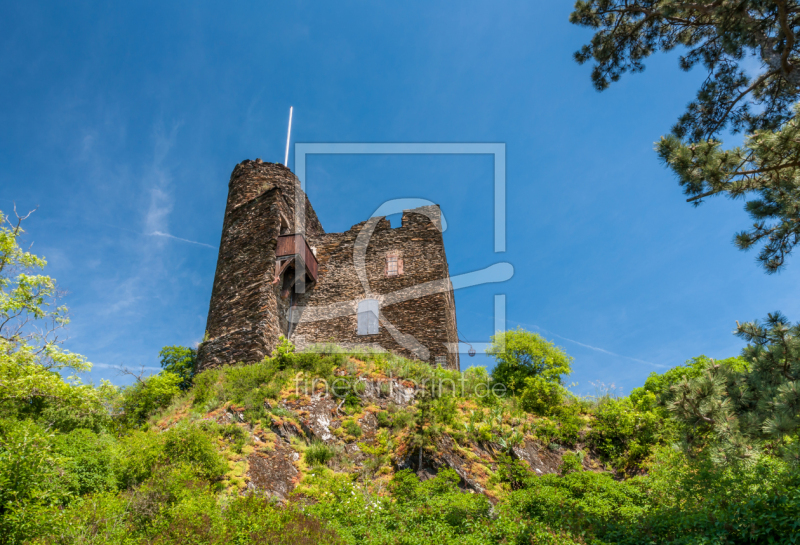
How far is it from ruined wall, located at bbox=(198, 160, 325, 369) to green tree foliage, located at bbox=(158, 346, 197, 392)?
1.03 ft

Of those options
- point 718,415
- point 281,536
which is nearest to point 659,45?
point 718,415

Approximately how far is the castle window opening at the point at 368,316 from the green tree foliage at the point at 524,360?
483cm

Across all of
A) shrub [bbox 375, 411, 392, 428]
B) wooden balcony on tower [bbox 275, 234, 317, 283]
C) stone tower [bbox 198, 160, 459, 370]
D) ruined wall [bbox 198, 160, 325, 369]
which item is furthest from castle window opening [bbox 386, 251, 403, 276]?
shrub [bbox 375, 411, 392, 428]

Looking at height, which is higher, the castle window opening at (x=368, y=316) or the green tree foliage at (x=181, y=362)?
the castle window opening at (x=368, y=316)

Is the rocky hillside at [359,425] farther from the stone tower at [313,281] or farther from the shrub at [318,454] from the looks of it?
the stone tower at [313,281]

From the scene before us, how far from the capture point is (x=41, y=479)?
19.7ft

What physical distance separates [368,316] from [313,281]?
292 centimetres

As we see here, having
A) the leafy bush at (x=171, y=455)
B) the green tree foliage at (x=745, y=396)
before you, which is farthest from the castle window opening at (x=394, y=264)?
the green tree foliage at (x=745, y=396)

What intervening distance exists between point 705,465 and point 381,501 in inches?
202

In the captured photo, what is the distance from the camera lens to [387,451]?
33.1 feet

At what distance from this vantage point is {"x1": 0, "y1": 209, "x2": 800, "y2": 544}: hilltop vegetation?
5.33 m

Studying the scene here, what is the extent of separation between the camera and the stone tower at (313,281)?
50.7 ft

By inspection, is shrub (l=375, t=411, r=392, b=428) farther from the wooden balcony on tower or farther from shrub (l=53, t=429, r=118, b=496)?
the wooden balcony on tower

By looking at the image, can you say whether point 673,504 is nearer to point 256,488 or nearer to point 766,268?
point 766,268
